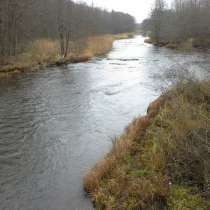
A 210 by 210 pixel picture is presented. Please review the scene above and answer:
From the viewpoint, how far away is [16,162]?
27.7 ft

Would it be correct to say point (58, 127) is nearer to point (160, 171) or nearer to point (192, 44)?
point (160, 171)

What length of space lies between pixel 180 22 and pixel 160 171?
44779 mm

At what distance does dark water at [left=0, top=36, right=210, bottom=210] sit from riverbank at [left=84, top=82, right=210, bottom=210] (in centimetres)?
63

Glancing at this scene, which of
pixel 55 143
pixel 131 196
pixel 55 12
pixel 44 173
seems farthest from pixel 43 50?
pixel 131 196

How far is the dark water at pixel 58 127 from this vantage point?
6953mm

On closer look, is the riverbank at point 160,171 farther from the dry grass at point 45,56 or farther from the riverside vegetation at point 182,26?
the riverside vegetation at point 182,26

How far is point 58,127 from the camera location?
11500mm

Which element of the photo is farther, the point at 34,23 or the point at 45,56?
the point at 34,23

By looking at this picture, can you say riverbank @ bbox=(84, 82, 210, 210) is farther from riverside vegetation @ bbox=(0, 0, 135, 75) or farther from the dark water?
riverside vegetation @ bbox=(0, 0, 135, 75)

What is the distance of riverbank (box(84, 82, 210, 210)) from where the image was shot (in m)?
5.59

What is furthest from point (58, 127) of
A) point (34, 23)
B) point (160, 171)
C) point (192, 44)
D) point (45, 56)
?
point (192, 44)

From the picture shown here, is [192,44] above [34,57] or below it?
above

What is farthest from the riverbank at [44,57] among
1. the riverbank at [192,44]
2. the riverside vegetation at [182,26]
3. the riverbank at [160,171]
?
the riverbank at [160,171]

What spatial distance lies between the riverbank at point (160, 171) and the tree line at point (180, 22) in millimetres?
38987
